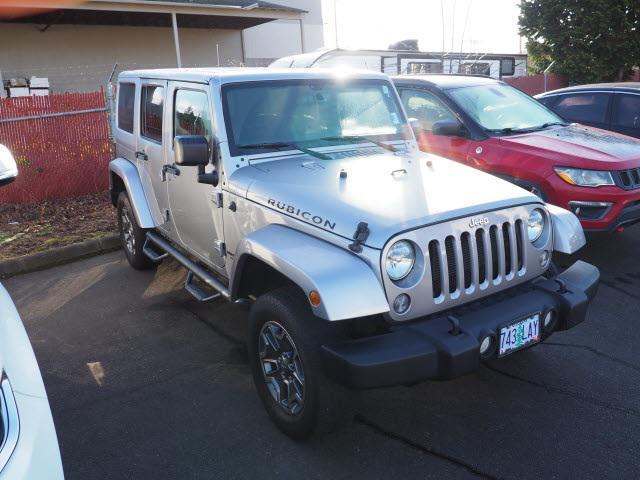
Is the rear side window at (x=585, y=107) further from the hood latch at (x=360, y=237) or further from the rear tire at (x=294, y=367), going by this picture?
the rear tire at (x=294, y=367)

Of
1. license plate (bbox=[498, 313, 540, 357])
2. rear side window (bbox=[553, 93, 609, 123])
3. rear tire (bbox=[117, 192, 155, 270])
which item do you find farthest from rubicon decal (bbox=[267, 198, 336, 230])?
rear side window (bbox=[553, 93, 609, 123])

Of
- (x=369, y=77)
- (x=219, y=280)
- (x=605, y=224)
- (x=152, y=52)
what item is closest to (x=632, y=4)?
(x=152, y=52)

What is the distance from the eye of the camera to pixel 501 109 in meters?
6.66

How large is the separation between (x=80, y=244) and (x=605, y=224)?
539cm

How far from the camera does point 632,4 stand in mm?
19531

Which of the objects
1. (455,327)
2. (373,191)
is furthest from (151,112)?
(455,327)

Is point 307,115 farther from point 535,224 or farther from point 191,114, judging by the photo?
point 535,224

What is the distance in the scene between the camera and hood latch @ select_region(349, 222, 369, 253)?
2893mm

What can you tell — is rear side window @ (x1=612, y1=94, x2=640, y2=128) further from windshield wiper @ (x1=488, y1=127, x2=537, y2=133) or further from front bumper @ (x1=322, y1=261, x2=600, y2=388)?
front bumper @ (x1=322, y1=261, x2=600, y2=388)

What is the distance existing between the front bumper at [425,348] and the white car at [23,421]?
4.05 ft

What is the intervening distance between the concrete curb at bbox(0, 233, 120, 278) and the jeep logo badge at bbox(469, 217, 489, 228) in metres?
4.95

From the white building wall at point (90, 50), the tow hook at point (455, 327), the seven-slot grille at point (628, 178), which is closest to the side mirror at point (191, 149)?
the tow hook at point (455, 327)

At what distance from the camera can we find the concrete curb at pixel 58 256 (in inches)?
245

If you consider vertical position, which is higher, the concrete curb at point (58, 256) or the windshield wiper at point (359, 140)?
the windshield wiper at point (359, 140)
